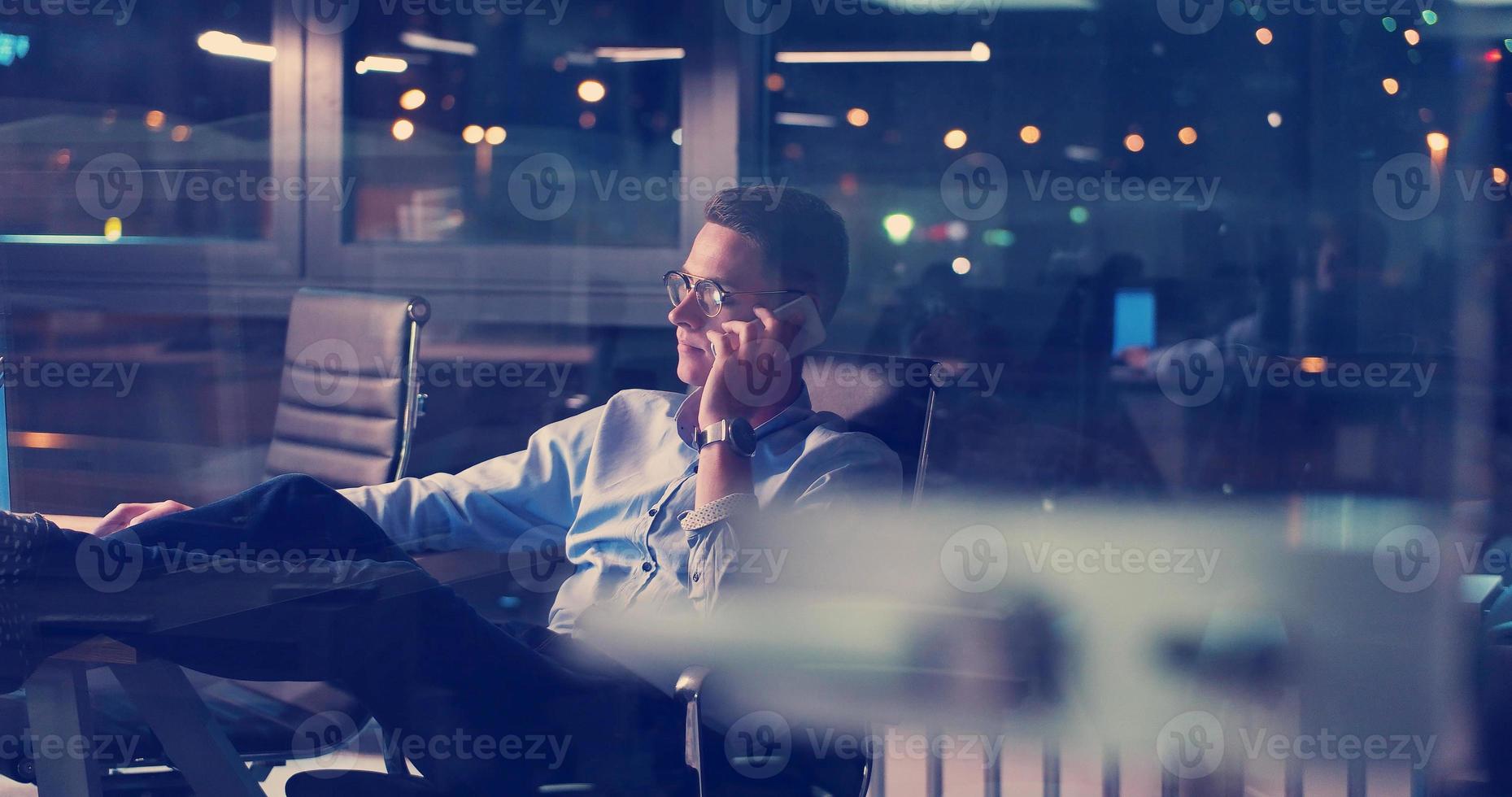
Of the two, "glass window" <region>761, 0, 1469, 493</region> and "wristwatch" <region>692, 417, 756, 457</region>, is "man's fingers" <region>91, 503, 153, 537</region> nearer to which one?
"wristwatch" <region>692, 417, 756, 457</region>

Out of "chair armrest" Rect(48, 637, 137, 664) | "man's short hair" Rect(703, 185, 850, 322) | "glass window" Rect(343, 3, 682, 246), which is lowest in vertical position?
"chair armrest" Rect(48, 637, 137, 664)

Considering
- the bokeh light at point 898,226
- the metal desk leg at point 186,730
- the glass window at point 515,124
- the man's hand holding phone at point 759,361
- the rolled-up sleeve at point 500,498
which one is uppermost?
the glass window at point 515,124

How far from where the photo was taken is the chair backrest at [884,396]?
179 centimetres

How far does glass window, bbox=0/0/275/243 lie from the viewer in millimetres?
3711

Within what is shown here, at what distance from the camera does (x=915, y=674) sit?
1.50 meters

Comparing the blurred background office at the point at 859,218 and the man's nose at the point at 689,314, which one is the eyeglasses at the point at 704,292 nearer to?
the man's nose at the point at 689,314

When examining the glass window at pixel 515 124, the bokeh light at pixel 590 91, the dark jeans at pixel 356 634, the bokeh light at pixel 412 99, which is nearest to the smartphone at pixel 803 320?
the dark jeans at pixel 356 634

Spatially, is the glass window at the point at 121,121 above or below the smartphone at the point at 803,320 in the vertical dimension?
above

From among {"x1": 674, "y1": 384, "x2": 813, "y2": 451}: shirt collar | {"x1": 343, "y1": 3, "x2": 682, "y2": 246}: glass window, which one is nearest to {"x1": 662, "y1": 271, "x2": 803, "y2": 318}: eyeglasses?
{"x1": 674, "y1": 384, "x2": 813, "y2": 451}: shirt collar

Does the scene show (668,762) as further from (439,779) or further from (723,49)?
(723,49)

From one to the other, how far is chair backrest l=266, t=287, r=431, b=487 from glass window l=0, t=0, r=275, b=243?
148cm

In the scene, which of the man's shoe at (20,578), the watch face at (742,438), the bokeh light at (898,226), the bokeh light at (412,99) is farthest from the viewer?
the bokeh light at (412,99)

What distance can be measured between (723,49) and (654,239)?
55 cm

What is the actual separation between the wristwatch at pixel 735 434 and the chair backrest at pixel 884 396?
0.79 feet
